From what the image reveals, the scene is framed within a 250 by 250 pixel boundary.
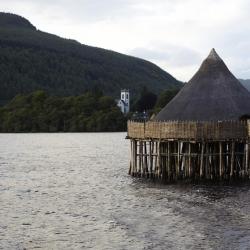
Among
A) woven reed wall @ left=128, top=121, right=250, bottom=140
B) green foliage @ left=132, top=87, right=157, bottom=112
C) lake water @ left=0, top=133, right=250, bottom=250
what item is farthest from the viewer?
green foliage @ left=132, top=87, right=157, bottom=112

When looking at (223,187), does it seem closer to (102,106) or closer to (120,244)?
(120,244)

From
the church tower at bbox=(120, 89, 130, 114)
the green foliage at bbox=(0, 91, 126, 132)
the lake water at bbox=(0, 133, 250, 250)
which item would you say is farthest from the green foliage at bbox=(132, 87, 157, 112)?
the lake water at bbox=(0, 133, 250, 250)

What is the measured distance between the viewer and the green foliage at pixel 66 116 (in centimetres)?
14300

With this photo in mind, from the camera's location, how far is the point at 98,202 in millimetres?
32469

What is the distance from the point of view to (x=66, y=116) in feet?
480

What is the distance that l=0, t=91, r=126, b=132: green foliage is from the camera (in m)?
143

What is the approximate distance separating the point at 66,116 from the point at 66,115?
558mm

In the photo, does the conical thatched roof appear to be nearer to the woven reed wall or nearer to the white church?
the woven reed wall

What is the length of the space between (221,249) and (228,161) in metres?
19.9

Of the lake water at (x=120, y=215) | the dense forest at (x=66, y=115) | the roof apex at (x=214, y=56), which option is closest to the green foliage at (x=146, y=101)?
the dense forest at (x=66, y=115)

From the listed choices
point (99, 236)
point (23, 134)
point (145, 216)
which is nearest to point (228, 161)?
point (145, 216)

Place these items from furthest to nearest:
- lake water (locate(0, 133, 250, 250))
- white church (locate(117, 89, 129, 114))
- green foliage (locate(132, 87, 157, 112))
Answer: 1. white church (locate(117, 89, 129, 114))
2. green foliage (locate(132, 87, 157, 112))
3. lake water (locate(0, 133, 250, 250))

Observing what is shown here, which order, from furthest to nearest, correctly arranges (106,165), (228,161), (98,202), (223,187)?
(106,165) → (228,161) → (223,187) → (98,202)

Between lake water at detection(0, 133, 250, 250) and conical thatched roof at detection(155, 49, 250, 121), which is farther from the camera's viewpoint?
conical thatched roof at detection(155, 49, 250, 121)
